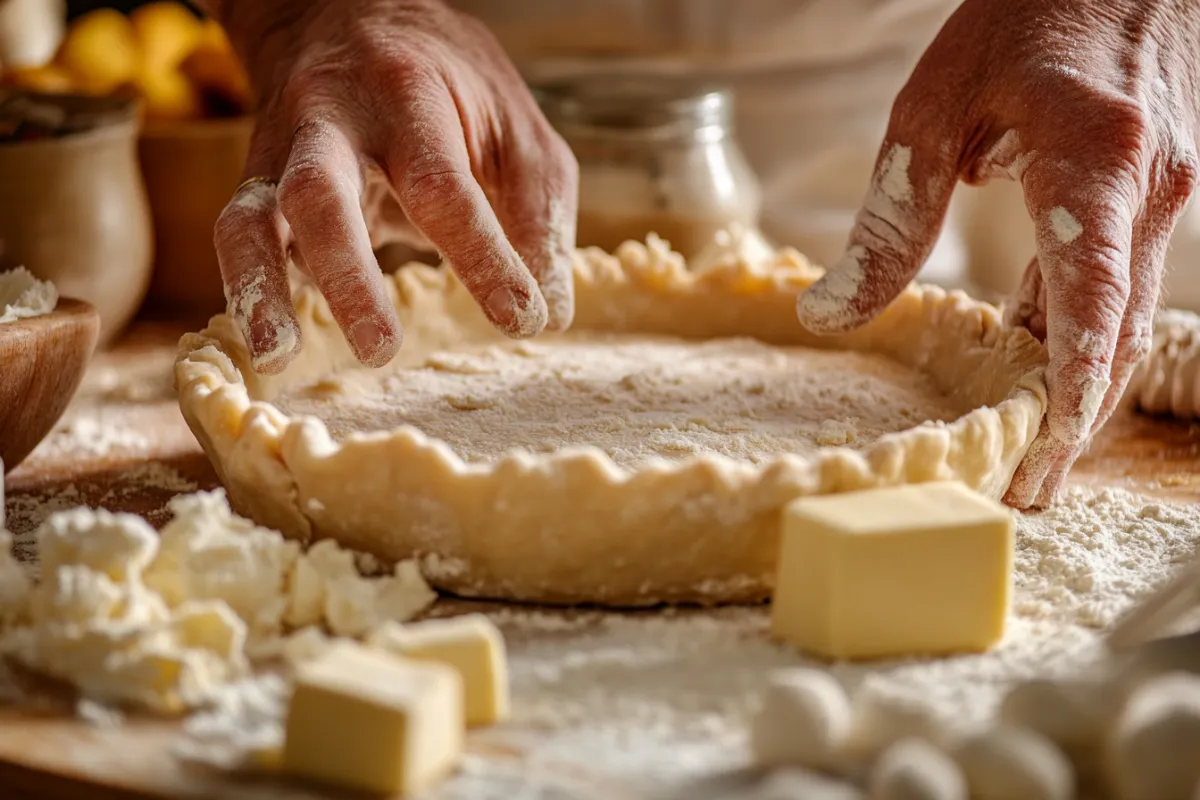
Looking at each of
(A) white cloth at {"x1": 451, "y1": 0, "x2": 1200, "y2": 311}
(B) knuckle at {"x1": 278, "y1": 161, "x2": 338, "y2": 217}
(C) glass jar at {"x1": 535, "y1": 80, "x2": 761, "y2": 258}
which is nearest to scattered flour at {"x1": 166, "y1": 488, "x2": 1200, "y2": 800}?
(B) knuckle at {"x1": 278, "y1": 161, "x2": 338, "y2": 217}

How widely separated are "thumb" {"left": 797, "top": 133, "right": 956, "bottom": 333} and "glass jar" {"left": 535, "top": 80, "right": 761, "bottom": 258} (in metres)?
0.74

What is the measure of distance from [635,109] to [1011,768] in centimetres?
150

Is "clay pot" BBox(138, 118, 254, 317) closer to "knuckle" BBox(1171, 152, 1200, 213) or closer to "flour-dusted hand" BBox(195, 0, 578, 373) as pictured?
"flour-dusted hand" BBox(195, 0, 578, 373)

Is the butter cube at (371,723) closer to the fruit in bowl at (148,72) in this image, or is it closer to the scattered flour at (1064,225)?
the scattered flour at (1064,225)

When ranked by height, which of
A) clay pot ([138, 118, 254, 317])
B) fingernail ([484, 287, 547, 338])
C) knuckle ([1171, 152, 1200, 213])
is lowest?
clay pot ([138, 118, 254, 317])

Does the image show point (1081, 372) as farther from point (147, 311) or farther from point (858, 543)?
Answer: point (147, 311)

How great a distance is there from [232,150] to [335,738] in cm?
160

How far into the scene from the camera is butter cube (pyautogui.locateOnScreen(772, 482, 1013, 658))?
3.59 ft

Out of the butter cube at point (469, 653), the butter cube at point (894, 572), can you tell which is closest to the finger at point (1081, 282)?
the butter cube at point (894, 572)

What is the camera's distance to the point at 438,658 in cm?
102

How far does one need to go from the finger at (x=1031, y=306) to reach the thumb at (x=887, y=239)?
0.17m

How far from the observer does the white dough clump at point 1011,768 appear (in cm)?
89

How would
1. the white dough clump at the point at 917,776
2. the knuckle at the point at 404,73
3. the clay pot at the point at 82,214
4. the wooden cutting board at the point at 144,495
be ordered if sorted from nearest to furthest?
1. the white dough clump at the point at 917,776
2. the wooden cutting board at the point at 144,495
3. the knuckle at the point at 404,73
4. the clay pot at the point at 82,214

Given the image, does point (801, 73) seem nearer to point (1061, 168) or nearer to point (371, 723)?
point (1061, 168)
